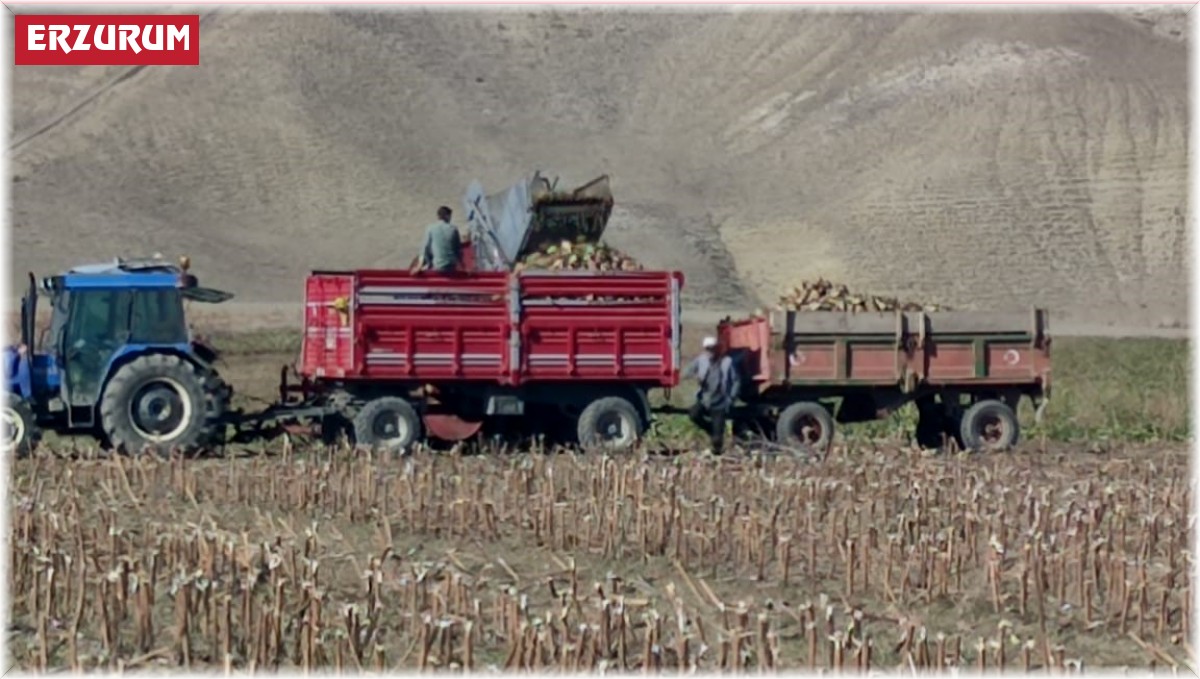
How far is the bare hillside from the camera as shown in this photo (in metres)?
53.9

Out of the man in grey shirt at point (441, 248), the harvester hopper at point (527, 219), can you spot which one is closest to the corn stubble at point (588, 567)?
the man in grey shirt at point (441, 248)

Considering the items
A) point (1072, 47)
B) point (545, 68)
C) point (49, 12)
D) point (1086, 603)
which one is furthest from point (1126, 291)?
point (1086, 603)

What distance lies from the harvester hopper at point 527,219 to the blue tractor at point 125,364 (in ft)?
13.4

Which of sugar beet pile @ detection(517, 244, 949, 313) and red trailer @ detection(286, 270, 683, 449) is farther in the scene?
sugar beet pile @ detection(517, 244, 949, 313)

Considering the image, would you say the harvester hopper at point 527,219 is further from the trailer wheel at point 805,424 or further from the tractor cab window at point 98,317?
the tractor cab window at point 98,317

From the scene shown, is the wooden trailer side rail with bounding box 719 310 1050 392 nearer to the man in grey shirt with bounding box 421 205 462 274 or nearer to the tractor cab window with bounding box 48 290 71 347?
the man in grey shirt with bounding box 421 205 462 274

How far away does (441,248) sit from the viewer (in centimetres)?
1828

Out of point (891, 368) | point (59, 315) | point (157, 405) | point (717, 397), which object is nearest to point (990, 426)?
point (891, 368)

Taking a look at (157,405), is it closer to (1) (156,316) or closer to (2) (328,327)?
(1) (156,316)

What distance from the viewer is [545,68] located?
230ft

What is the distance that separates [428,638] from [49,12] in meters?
11.1

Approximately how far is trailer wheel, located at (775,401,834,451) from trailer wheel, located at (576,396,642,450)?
1.40 meters

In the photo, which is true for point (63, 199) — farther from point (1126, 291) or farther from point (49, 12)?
point (49, 12)

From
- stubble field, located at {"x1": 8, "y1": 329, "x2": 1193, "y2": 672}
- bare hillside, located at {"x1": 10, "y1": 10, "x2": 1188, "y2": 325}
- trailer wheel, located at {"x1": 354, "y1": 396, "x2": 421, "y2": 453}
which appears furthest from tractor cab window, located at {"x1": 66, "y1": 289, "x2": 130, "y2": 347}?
bare hillside, located at {"x1": 10, "y1": 10, "x2": 1188, "y2": 325}
